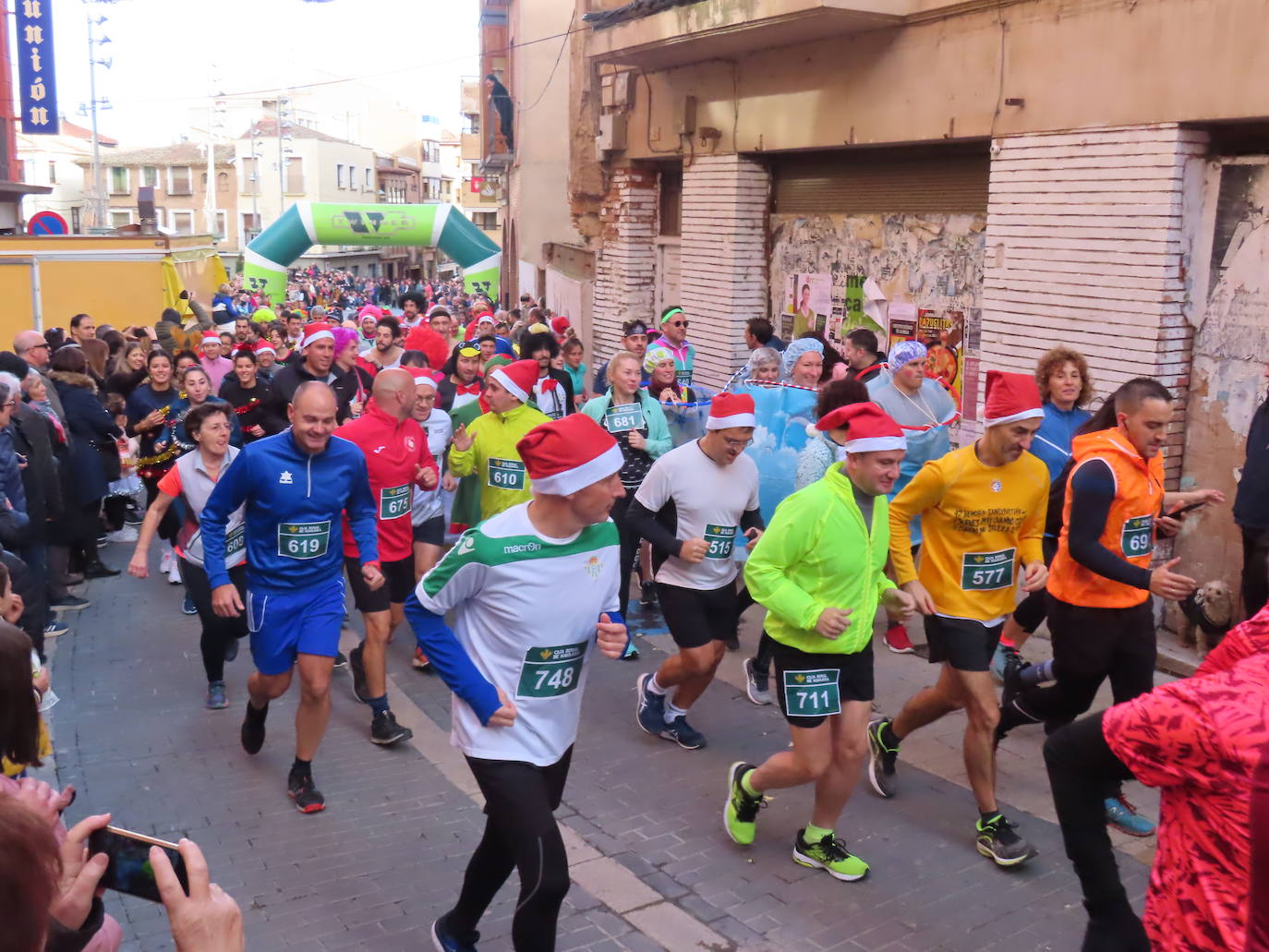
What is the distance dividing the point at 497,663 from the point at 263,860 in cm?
195

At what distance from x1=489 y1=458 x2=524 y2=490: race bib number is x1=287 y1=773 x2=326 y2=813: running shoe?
2.31 meters

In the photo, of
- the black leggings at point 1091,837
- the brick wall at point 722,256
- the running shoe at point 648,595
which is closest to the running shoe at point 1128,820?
the black leggings at point 1091,837

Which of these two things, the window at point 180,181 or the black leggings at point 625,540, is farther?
the window at point 180,181

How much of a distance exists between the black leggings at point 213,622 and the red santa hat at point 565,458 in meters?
3.44

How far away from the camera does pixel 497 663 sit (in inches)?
159

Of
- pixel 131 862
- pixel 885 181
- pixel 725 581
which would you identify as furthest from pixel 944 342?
pixel 131 862

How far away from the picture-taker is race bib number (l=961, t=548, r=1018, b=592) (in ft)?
17.5

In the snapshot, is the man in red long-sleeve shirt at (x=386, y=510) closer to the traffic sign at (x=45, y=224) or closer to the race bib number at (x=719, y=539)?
the race bib number at (x=719, y=539)

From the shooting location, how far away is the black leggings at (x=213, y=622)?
6844 millimetres

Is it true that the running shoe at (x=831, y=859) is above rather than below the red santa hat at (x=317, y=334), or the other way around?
below

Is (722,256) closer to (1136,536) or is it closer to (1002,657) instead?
(1002,657)

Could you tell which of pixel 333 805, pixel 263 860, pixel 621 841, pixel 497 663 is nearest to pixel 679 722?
pixel 621 841

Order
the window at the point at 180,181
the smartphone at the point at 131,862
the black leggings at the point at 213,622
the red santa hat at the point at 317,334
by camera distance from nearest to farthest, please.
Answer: the smartphone at the point at 131,862 → the black leggings at the point at 213,622 → the red santa hat at the point at 317,334 → the window at the point at 180,181

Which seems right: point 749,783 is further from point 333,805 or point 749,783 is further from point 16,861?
point 16,861
